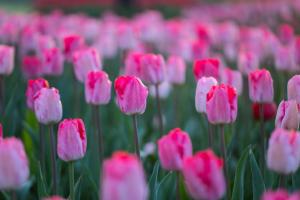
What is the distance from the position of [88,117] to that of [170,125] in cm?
73

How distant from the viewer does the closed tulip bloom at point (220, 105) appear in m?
1.60

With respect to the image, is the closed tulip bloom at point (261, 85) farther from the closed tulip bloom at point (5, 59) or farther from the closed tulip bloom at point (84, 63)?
the closed tulip bloom at point (5, 59)

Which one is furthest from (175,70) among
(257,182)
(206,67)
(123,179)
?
(123,179)

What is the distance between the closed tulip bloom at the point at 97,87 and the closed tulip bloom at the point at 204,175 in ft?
2.91

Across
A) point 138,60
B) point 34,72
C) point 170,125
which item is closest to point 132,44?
point 170,125

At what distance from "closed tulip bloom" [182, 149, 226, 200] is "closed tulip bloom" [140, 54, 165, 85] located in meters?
1.11

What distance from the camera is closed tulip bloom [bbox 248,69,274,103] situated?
1.92 m

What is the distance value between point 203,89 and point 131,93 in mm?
290

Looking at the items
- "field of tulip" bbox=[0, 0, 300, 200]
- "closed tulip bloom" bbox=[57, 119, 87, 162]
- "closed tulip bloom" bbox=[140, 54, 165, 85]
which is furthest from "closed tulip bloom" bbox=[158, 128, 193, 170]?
"closed tulip bloom" bbox=[140, 54, 165, 85]

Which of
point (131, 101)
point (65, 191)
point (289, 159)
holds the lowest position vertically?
point (65, 191)

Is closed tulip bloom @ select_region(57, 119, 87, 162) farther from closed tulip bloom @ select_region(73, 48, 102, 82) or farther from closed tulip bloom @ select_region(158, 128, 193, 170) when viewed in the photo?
closed tulip bloom @ select_region(73, 48, 102, 82)

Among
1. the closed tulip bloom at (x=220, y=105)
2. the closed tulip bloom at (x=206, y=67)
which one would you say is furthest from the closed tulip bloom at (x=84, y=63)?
the closed tulip bloom at (x=220, y=105)

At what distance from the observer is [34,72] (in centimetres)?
279

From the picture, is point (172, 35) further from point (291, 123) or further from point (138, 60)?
point (291, 123)
